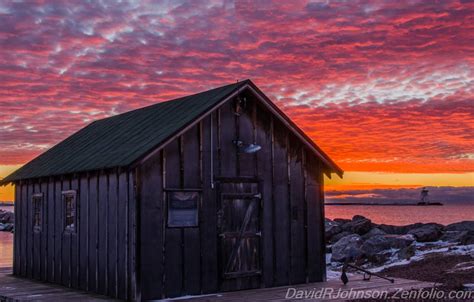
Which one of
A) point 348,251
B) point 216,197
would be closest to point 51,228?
point 216,197

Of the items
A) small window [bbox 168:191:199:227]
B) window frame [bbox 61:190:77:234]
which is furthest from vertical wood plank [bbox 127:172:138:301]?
window frame [bbox 61:190:77:234]

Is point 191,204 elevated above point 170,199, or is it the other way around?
point 170,199

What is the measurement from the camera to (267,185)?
58.2 feet

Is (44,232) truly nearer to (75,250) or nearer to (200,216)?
(75,250)

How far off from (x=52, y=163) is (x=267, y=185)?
751 cm

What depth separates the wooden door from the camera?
16734mm

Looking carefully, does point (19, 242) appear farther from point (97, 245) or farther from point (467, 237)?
point (467, 237)

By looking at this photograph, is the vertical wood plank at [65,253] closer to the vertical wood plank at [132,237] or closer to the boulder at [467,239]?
the vertical wood plank at [132,237]

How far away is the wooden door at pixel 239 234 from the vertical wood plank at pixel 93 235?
3.25 meters

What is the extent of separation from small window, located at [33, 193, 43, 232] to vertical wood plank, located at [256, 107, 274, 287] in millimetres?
7495

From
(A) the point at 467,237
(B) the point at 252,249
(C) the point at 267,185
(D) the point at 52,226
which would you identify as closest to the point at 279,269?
(B) the point at 252,249

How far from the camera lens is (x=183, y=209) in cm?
1605

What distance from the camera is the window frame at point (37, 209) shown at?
800 inches

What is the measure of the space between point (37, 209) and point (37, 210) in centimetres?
4
